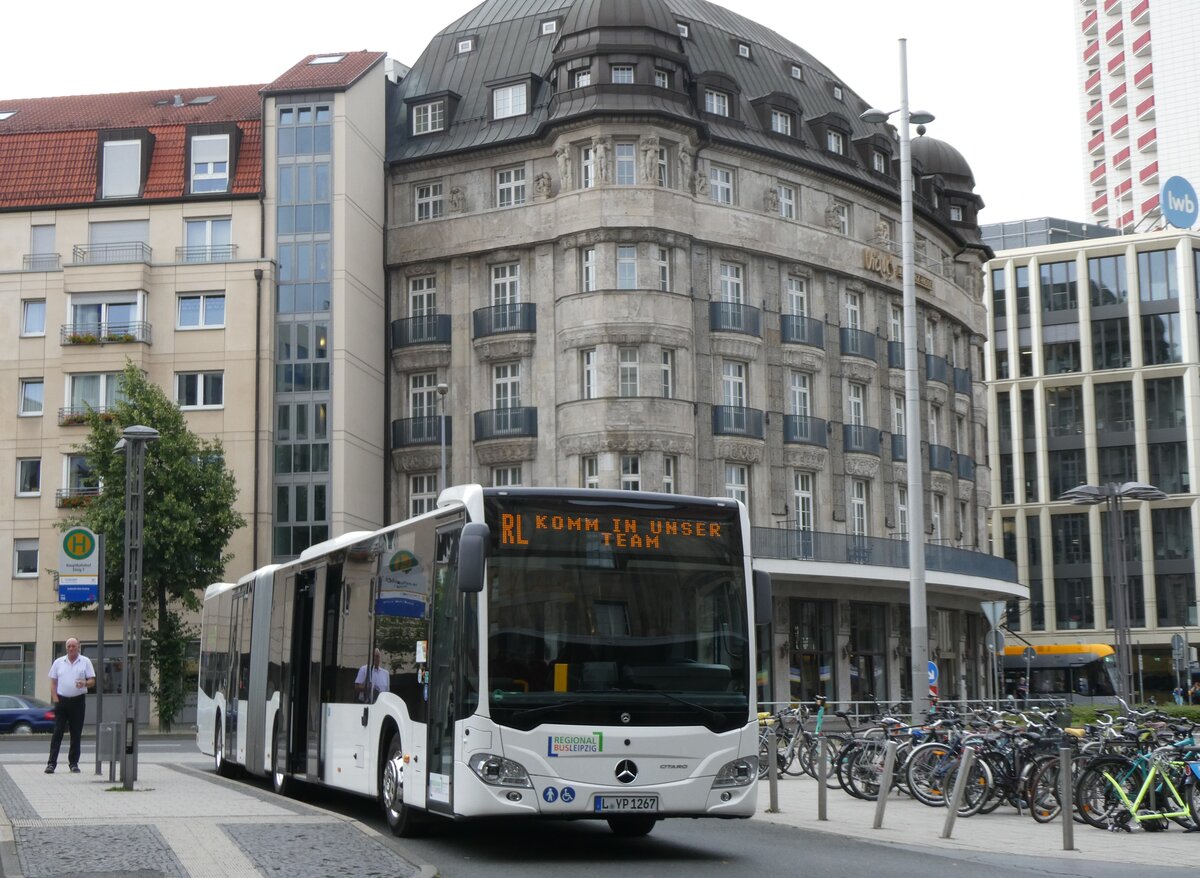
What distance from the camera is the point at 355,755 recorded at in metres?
16.6

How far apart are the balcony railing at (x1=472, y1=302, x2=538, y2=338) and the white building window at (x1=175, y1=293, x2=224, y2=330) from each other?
7.85 metres

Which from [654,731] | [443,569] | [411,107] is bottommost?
[654,731]

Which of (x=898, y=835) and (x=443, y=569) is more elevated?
(x=443, y=569)

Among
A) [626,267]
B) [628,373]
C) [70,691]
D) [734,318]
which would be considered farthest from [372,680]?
[734,318]

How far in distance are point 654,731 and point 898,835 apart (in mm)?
3908

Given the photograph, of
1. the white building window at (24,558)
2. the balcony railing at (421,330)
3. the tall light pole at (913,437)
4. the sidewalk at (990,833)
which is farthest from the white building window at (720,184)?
the sidewalk at (990,833)

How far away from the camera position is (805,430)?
51156mm

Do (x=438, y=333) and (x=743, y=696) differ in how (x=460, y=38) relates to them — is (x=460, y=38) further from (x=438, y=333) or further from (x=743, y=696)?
(x=743, y=696)

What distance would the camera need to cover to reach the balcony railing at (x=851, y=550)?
4722cm

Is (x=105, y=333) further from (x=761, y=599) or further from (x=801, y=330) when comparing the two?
(x=761, y=599)

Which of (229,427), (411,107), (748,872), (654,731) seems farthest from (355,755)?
(411,107)

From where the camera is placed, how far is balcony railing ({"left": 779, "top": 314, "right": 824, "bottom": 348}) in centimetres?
5119

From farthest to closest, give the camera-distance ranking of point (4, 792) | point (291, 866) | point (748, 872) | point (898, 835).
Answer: point (4, 792)
point (898, 835)
point (748, 872)
point (291, 866)

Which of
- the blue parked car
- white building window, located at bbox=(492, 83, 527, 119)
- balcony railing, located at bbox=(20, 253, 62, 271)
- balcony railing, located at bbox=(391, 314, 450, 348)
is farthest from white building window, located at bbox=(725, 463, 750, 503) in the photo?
balcony railing, located at bbox=(20, 253, 62, 271)
